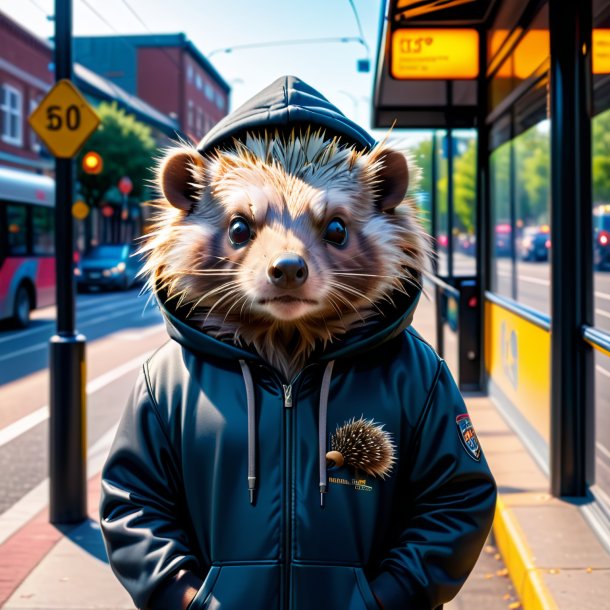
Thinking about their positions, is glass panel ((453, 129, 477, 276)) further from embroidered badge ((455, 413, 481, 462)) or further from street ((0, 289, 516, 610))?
embroidered badge ((455, 413, 481, 462))

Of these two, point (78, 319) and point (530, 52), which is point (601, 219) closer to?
point (530, 52)

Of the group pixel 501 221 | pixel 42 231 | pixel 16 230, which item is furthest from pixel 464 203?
pixel 42 231

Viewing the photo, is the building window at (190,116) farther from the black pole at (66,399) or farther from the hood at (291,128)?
the hood at (291,128)

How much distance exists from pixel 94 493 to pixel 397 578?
4466mm

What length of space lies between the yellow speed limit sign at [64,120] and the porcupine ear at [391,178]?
158 inches

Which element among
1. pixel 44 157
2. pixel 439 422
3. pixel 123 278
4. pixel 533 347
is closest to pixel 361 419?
pixel 439 422

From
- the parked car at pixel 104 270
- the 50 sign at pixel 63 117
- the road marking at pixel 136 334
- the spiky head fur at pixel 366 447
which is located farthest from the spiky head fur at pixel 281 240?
the parked car at pixel 104 270

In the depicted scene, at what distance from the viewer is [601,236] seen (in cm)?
450

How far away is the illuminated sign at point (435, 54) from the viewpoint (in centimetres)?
674

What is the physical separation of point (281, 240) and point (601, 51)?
11.7 feet

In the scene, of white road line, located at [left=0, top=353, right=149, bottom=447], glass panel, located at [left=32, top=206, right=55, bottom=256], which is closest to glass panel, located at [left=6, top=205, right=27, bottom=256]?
glass panel, located at [left=32, top=206, right=55, bottom=256]

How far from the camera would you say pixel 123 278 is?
2847 cm

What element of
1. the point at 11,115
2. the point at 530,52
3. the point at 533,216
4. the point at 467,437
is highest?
the point at 11,115

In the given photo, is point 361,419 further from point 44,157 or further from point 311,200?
point 44,157
